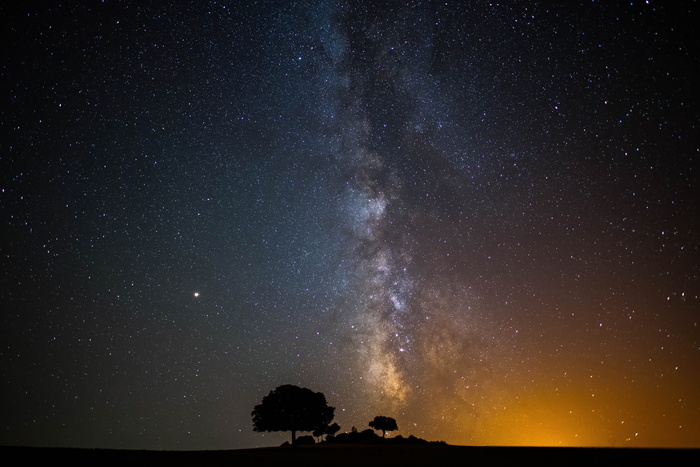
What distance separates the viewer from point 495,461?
24859 millimetres

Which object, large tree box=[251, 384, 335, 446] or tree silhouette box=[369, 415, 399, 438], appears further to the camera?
tree silhouette box=[369, 415, 399, 438]

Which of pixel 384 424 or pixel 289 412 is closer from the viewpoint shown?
pixel 289 412

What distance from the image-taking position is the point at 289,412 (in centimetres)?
4253

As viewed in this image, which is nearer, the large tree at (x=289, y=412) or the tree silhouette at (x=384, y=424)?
the large tree at (x=289, y=412)

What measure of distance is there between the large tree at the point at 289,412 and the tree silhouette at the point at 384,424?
80.6 ft

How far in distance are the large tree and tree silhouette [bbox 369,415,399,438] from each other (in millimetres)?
24568

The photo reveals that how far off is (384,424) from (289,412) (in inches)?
1110

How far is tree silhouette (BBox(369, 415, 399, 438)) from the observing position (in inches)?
2571

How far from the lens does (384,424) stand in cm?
6556

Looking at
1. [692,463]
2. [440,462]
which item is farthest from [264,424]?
[692,463]

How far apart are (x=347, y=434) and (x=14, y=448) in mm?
43574

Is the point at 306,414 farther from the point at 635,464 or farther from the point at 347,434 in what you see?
the point at 635,464

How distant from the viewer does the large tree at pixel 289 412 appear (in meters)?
42.2

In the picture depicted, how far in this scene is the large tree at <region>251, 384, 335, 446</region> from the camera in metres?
42.2
